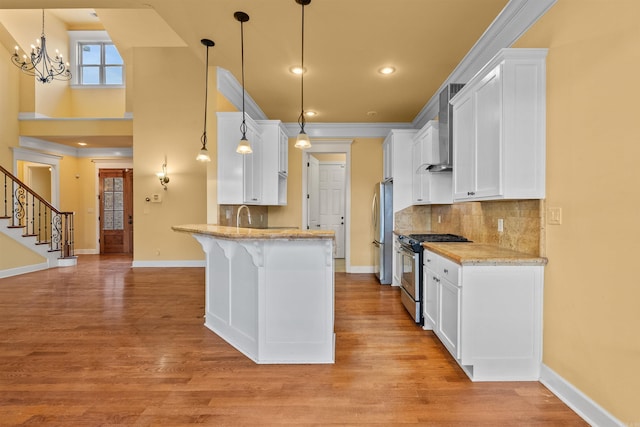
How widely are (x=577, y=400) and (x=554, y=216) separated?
1133 millimetres

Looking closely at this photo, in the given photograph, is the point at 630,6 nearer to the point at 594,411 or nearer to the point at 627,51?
the point at 627,51

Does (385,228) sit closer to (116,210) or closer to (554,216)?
(554,216)

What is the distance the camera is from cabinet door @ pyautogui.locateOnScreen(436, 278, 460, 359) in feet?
7.96

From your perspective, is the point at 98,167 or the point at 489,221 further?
the point at 98,167

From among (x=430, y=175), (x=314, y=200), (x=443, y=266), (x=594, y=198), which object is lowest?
(x=443, y=266)

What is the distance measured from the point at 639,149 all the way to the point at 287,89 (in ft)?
12.2

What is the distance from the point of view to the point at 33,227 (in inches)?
240

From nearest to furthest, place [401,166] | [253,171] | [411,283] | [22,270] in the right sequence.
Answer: [411,283] → [253,171] → [401,166] → [22,270]

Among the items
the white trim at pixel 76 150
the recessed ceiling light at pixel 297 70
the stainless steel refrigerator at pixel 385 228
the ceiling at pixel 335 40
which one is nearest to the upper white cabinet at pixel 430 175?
the stainless steel refrigerator at pixel 385 228

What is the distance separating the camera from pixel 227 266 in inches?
119

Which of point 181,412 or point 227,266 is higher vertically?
point 227,266

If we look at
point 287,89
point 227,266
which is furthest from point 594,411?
point 287,89

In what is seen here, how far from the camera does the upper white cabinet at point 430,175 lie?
4.07 metres

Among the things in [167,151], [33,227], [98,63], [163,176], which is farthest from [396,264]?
[98,63]
